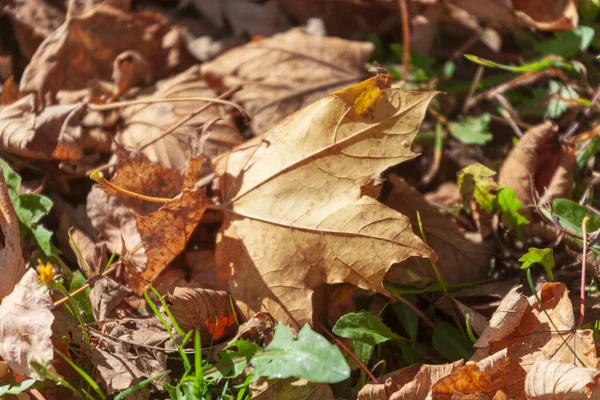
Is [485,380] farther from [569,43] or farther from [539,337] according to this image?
[569,43]

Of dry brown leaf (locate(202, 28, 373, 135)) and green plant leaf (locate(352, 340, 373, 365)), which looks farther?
dry brown leaf (locate(202, 28, 373, 135))

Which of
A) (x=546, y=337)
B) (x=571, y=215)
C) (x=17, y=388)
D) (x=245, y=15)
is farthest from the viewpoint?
(x=245, y=15)

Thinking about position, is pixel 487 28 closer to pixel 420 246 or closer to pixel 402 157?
pixel 402 157

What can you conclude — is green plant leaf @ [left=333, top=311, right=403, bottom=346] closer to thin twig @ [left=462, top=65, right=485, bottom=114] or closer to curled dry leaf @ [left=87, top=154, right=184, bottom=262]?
curled dry leaf @ [left=87, top=154, right=184, bottom=262]

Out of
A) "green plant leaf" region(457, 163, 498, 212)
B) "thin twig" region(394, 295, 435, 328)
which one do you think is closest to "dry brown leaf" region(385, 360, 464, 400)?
"thin twig" region(394, 295, 435, 328)

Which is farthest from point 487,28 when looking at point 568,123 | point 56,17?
point 56,17

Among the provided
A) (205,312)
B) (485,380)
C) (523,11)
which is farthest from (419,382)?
(523,11)

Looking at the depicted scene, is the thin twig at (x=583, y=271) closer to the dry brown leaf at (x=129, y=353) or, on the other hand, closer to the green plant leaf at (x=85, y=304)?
the dry brown leaf at (x=129, y=353)
